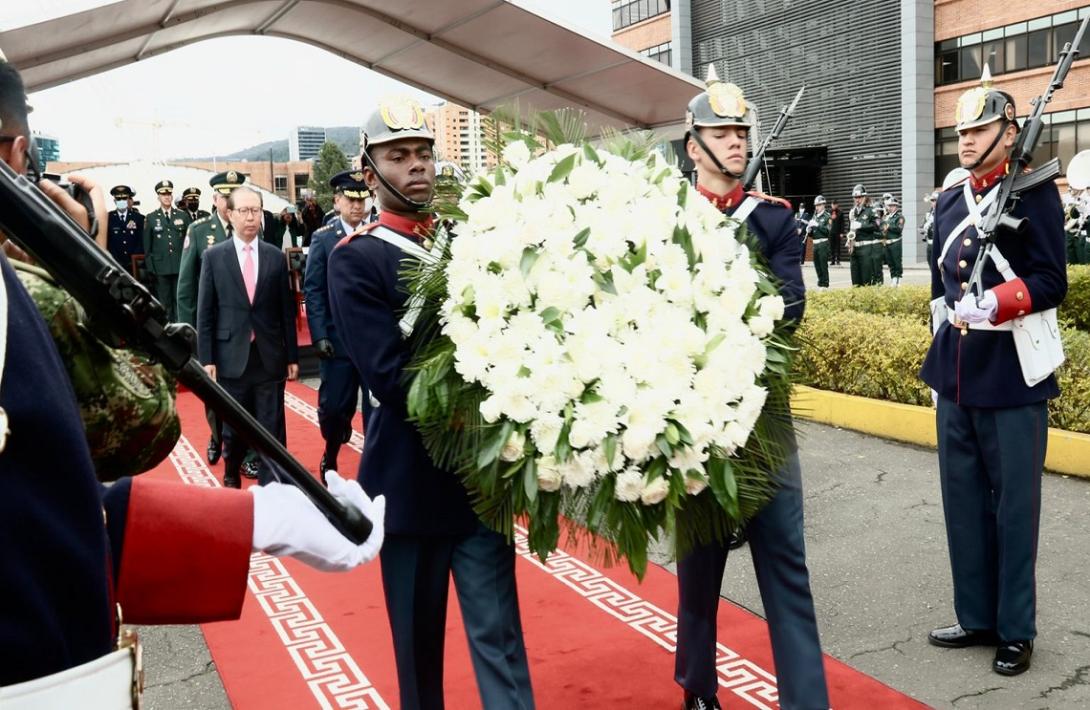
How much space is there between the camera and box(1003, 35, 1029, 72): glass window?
31469mm

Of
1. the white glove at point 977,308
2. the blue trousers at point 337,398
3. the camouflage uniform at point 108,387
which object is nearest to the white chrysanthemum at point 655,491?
the camouflage uniform at point 108,387

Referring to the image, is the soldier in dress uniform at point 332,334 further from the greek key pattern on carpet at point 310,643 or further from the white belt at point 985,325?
the white belt at point 985,325

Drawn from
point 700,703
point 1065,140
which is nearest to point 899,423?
point 700,703

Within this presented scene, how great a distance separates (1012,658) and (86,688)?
11.9 feet

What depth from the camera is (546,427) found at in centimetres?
238

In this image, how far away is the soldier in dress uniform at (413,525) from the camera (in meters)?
2.88

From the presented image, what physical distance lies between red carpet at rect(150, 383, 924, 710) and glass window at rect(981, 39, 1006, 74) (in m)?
32.2

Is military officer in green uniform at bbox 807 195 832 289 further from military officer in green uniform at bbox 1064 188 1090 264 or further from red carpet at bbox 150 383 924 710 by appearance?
red carpet at bbox 150 383 924 710

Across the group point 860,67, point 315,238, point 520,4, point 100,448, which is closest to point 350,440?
point 315,238

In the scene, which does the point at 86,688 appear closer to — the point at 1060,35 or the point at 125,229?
the point at 125,229

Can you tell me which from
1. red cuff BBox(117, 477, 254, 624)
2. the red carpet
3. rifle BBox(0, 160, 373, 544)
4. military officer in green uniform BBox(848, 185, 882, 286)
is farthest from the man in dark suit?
military officer in green uniform BBox(848, 185, 882, 286)

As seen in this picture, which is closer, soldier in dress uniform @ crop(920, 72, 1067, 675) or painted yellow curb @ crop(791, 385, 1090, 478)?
soldier in dress uniform @ crop(920, 72, 1067, 675)

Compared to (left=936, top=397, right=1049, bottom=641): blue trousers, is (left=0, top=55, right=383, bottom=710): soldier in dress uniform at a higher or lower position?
higher

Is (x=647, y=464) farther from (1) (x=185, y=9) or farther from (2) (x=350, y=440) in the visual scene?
(1) (x=185, y=9)
